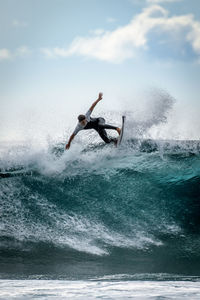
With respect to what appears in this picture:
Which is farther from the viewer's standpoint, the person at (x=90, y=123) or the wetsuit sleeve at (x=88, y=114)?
the wetsuit sleeve at (x=88, y=114)

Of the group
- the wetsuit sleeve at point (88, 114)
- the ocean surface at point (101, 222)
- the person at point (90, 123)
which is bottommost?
the ocean surface at point (101, 222)

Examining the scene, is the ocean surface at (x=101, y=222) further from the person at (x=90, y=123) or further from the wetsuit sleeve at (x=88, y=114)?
the wetsuit sleeve at (x=88, y=114)

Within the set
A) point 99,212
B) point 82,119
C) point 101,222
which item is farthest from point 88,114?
point 101,222

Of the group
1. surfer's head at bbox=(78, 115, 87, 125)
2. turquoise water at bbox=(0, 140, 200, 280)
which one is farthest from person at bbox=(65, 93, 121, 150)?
turquoise water at bbox=(0, 140, 200, 280)

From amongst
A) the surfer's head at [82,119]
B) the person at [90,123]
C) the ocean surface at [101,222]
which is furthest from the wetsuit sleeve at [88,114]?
the ocean surface at [101,222]

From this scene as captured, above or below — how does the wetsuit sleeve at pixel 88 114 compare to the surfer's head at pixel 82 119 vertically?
above

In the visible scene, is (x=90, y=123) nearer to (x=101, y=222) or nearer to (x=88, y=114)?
(x=88, y=114)

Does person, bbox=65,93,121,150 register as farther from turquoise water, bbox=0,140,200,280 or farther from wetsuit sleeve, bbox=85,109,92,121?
turquoise water, bbox=0,140,200,280

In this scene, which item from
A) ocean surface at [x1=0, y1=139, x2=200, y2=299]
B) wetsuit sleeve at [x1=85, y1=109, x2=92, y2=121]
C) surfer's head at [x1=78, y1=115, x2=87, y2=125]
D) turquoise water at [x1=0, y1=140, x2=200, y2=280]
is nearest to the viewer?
ocean surface at [x1=0, y1=139, x2=200, y2=299]

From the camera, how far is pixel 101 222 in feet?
22.5

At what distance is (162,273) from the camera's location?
4.95 meters

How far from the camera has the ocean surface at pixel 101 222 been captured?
4.12 meters

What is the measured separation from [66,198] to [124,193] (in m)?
1.41

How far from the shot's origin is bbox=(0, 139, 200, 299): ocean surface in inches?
162
